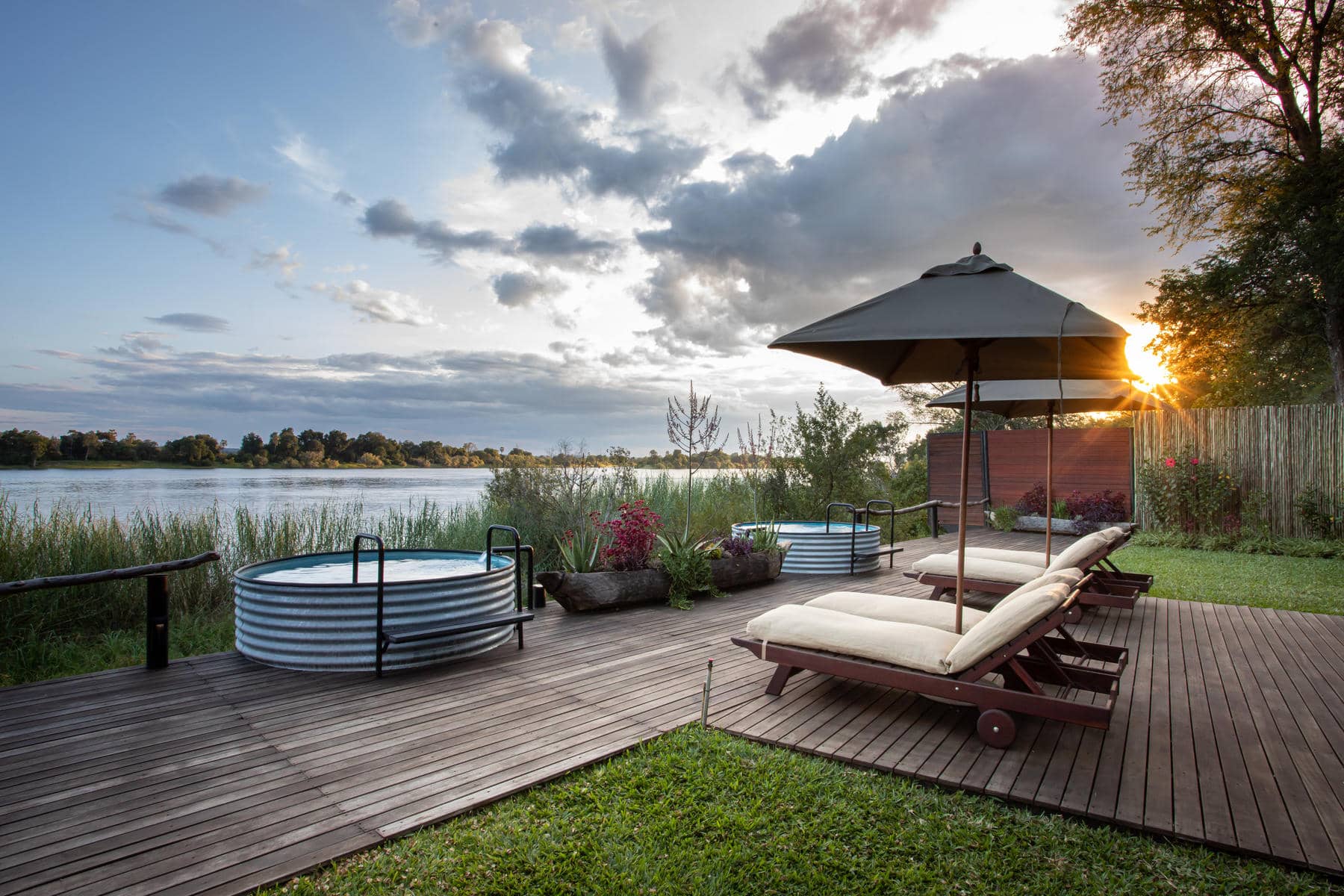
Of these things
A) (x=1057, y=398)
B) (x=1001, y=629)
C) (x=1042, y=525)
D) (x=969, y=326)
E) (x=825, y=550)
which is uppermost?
(x=1057, y=398)

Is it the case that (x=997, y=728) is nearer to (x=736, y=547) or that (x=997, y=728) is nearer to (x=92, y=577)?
(x=736, y=547)

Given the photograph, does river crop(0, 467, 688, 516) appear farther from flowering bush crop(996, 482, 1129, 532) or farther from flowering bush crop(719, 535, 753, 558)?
flowering bush crop(996, 482, 1129, 532)

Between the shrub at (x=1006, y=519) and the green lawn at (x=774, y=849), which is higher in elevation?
the shrub at (x=1006, y=519)

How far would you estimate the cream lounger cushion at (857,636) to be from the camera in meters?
3.06

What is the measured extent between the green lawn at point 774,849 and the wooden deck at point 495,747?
0.40 feet

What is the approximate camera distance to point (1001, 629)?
9.43ft

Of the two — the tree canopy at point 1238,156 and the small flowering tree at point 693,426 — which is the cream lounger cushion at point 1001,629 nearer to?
the small flowering tree at point 693,426

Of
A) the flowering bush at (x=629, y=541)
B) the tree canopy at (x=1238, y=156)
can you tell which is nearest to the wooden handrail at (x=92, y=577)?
the flowering bush at (x=629, y=541)

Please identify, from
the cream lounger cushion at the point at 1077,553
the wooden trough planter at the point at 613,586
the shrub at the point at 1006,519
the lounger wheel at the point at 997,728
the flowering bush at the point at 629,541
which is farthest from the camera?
the shrub at the point at 1006,519

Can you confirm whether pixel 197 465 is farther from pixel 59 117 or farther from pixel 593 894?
pixel 593 894

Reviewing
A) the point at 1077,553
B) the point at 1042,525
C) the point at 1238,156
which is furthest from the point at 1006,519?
the point at 1238,156

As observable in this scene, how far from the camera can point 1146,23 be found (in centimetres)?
1400

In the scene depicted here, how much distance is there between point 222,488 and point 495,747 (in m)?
7.82

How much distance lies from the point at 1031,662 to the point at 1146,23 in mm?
16809
